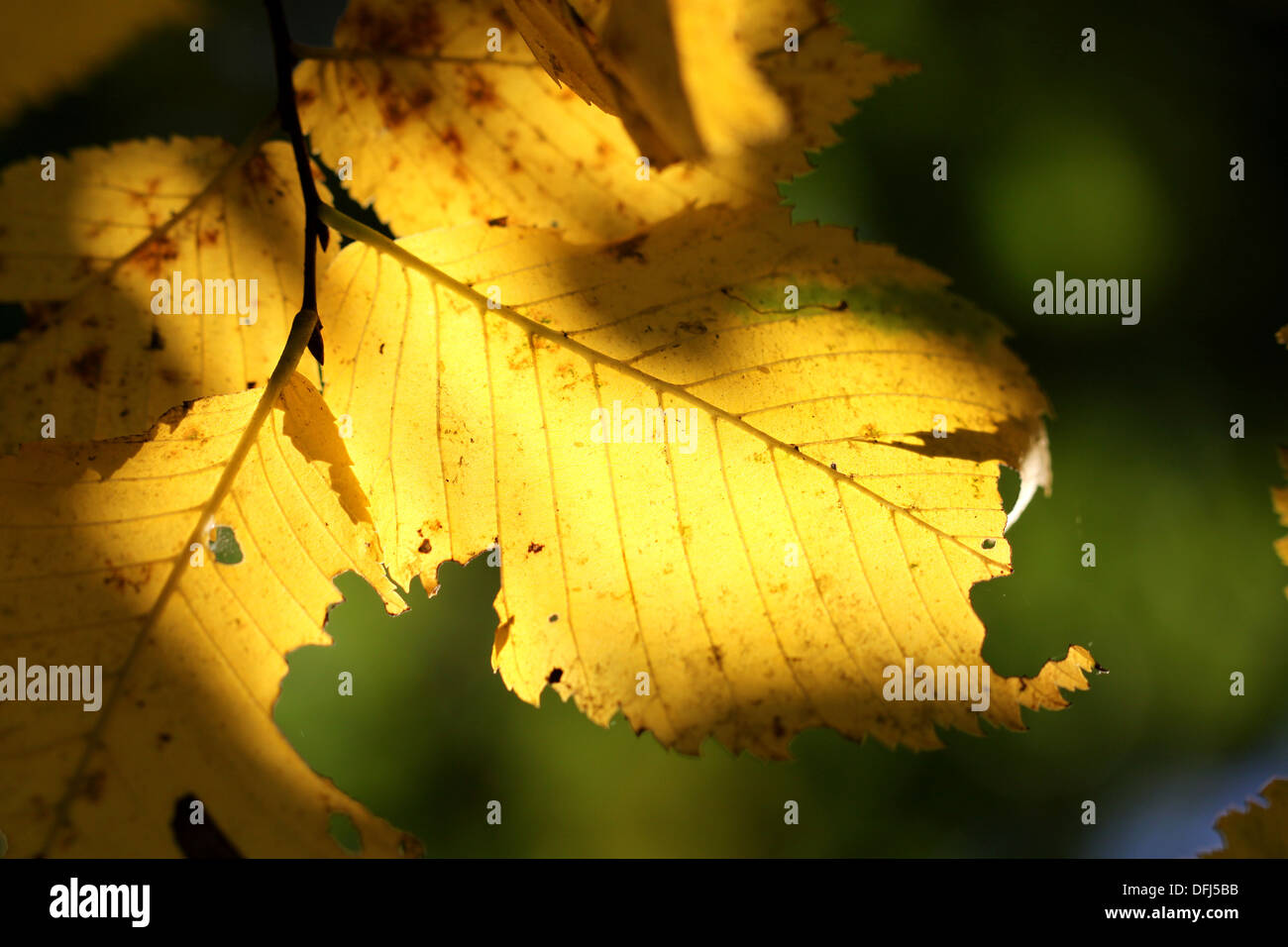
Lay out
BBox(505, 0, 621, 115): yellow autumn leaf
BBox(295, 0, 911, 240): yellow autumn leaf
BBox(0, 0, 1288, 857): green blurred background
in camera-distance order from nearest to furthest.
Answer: BBox(505, 0, 621, 115): yellow autumn leaf → BBox(295, 0, 911, 240): yellow autumn leaf → BBox(0, 0, 1288, 857): green blurred background

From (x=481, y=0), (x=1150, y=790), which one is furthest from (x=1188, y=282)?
(x=481, y=0)

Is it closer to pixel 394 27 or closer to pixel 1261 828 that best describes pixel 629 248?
pixel 394 27

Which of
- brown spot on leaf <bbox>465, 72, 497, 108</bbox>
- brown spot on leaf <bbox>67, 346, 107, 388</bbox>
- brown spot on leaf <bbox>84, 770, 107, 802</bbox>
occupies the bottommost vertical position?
brown spot on leaf <bbox>84, 770, 107, 802</bbox>

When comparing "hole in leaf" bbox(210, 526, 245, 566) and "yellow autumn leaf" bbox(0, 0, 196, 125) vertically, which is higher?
"yellow autumn leaf" bbox(0, 0, 196, 125)

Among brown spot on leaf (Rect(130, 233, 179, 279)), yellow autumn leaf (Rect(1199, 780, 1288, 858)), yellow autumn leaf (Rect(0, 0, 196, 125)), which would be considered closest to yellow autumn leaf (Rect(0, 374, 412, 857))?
brown spot on leaf (Rect(130, 233, 179, 279))

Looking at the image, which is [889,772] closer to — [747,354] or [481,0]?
[747,354]

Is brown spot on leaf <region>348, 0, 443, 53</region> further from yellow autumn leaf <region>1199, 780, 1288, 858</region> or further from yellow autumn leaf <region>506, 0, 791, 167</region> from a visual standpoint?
yellow autumn leaf <region>1199, 780, 1288, 858</region>

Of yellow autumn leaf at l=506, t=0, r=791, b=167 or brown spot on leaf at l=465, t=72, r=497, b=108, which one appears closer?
yellow autumn leaf at l=506, t=0, r=791, b=167

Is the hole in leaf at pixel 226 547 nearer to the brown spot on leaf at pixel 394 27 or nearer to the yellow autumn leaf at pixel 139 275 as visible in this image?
the yellow autumn leaf at pixel 139 275
